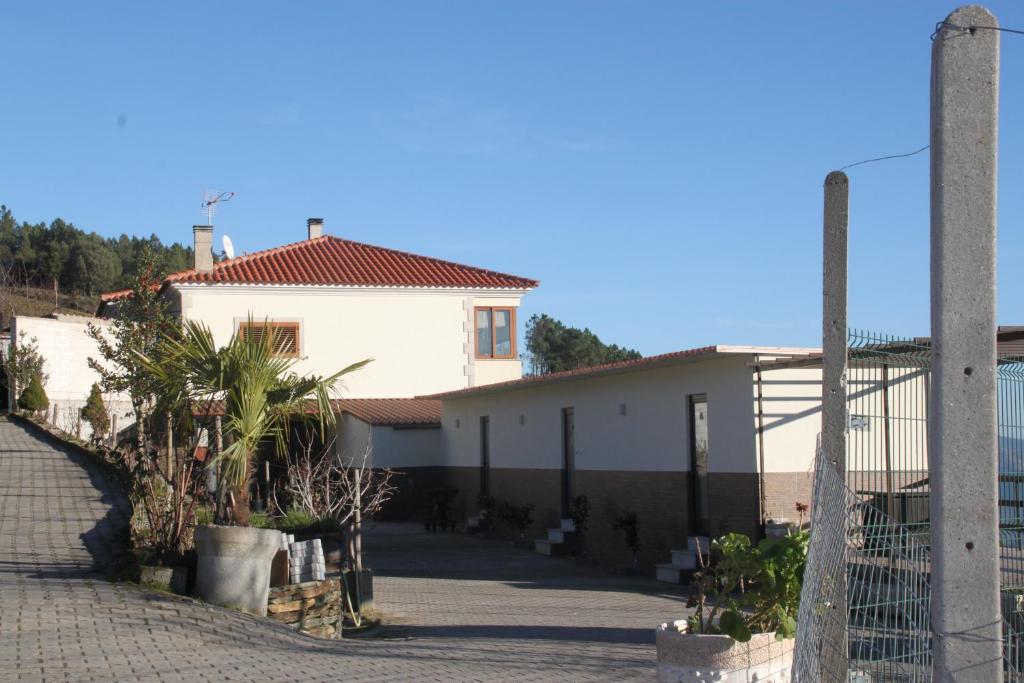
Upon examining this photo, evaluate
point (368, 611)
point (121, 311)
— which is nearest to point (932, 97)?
point (368, 611)

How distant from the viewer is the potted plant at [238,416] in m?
10.7

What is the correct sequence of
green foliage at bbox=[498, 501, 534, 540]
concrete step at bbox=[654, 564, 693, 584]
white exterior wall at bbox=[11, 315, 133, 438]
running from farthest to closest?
1. white exterior wall at bbox=[11, 315, 133, 438]
2. green foliage at bbox=[498, 501, 534, 540]
3. concrete step at bbox=[654, 564, 693, 584]

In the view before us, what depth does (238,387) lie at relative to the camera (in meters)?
11.2

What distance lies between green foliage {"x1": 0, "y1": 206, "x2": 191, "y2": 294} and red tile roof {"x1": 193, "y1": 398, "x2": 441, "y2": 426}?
41733mm

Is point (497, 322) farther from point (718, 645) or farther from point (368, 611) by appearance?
point (718, 645)

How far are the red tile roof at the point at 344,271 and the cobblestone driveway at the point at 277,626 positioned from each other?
12.7m

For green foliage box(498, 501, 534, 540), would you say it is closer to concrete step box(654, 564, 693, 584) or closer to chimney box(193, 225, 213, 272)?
concrete step box(654, 564, 693, 584)

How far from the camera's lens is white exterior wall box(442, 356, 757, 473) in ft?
51.9

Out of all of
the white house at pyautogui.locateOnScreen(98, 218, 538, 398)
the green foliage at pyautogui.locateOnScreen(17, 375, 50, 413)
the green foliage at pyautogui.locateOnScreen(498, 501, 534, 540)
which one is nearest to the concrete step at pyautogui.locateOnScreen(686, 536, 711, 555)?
the green foliage at pyautogui.locateOnScreen(498, 501, 534, 540)

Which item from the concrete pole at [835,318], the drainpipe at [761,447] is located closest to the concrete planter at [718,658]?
the concrete pole at [835,318]

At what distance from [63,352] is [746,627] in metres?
40.6

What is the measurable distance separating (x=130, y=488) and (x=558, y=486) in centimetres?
1028

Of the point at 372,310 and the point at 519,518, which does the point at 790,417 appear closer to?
the point at 519,518

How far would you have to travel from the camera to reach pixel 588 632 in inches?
455
